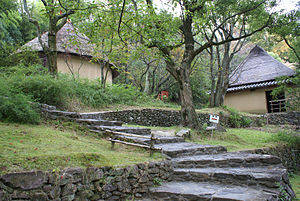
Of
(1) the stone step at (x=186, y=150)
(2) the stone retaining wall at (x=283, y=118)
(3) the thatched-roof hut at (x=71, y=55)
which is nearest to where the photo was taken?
(1) the stone step at (x=186, y=150)

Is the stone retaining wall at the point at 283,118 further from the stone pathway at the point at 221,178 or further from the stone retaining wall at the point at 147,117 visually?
the stone pathway at the point at 221,178

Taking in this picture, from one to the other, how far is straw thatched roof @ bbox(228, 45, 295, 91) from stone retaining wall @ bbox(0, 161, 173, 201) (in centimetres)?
1426

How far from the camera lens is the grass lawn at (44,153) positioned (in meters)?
3.08

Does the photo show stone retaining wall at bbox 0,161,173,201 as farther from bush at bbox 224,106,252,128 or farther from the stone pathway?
bush at bbox 224,106,252,128

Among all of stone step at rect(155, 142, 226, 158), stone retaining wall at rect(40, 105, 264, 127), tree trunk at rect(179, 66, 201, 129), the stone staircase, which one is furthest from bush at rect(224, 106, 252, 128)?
the stone staircase

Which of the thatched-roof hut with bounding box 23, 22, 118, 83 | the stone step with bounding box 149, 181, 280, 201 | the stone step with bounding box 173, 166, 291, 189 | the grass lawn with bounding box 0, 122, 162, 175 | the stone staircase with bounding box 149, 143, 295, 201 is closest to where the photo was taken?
the grass lawn with bounding box 0, 122, 162, 175

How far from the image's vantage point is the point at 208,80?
70.2ft

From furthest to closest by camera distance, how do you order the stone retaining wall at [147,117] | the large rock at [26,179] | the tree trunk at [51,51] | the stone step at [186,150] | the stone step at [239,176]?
the stone retaining wall at [147,117] → the tree trunk at [51,51] → the stone step at [186,150] → the stone step at [239,176] → the large rock at [26,179]

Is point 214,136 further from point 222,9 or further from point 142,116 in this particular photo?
point 222,9

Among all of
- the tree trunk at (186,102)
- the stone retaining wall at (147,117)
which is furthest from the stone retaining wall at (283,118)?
the tree trunk at (186,102)

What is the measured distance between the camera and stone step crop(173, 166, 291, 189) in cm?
441

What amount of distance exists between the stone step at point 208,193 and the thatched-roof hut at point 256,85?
45.7 ft

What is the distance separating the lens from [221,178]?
4699 mm

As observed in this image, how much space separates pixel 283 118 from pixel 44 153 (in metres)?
16.5
